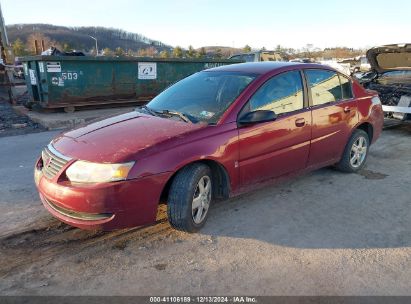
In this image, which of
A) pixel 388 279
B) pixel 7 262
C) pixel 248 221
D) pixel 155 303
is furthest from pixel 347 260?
pixel 7 262

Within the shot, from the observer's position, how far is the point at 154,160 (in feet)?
10.1

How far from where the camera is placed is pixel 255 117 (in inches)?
143

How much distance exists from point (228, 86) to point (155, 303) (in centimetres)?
236

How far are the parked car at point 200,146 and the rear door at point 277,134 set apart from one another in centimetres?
1

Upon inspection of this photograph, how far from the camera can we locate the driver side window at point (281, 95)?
389cm

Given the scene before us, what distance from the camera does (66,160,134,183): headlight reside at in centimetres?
298

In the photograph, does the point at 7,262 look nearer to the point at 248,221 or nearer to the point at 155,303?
the point at 155,303

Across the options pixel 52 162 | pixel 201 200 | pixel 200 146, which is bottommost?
pixel 201 200

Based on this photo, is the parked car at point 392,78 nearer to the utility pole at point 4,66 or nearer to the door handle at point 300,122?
the door handle at point 300,122

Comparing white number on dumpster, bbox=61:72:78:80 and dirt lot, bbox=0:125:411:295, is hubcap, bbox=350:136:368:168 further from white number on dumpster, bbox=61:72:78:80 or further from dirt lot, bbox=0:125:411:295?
white number on dumpster, bbox=61:72:78:80

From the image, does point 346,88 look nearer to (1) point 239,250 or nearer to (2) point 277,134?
(2) point 277,134

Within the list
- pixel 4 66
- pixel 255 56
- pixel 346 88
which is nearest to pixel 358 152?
pixel 346 88

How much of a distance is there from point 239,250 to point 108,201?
1.18m

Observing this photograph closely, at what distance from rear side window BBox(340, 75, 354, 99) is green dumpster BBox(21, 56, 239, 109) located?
23.8ft
